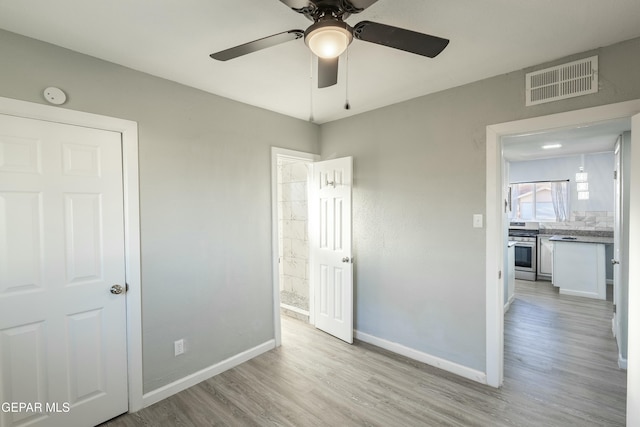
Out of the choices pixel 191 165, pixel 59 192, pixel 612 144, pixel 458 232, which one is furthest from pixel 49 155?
pixel 612 144

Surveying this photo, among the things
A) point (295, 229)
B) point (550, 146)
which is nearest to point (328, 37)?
point (295, 229)

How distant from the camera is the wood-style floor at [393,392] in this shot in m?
2.12

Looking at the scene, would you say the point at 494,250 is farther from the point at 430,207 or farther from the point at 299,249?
the point at 299,249

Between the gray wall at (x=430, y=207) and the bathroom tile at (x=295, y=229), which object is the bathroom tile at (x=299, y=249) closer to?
the bathroom tile at (x=295, y=229)

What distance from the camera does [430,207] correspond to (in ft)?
9.19

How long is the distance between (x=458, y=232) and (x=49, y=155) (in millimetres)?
3136

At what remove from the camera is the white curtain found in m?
6.09

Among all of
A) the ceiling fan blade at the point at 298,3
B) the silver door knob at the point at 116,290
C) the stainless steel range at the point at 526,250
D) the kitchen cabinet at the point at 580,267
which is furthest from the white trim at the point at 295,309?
the stainless steel range at the point at 526,250

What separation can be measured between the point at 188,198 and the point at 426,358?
2.71 metres

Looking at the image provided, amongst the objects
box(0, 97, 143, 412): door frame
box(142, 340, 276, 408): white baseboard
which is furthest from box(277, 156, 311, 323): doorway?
box(0, 97, 143, 412): door frame

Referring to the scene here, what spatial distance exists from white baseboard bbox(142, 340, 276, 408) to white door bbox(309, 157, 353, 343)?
76cm

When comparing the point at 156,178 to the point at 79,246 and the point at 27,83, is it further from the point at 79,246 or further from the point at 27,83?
the point at 27,83

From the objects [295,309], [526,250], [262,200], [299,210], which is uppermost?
[262,200]

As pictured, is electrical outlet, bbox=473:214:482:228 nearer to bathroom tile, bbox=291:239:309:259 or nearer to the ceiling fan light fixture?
the ceiling fan light fixture
